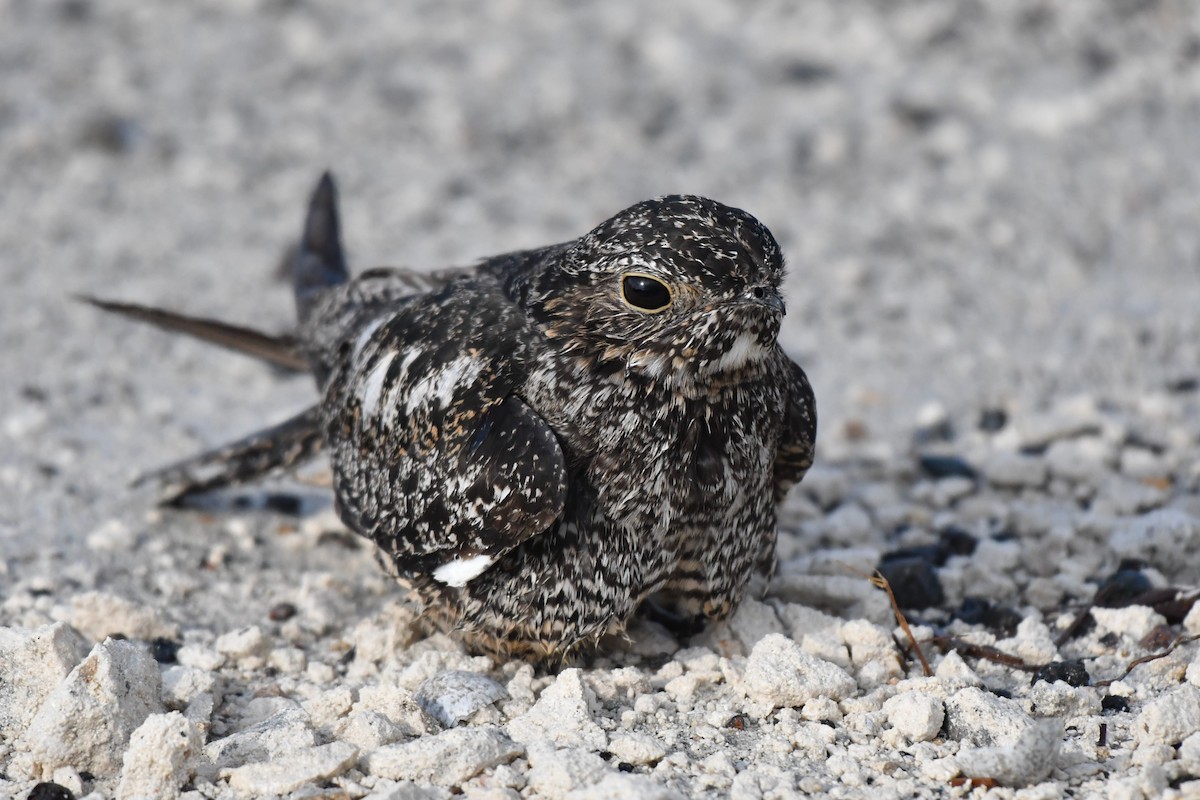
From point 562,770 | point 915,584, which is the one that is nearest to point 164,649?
point 562,770

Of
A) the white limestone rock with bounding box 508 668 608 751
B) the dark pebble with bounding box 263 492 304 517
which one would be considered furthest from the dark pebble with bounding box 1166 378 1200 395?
the dark pebble with bounding box 263 492 304 517

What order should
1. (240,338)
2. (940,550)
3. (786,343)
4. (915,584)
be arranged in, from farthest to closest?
1. (786,343)
2. (240,338)
3. (940,550)
4. (915,584)

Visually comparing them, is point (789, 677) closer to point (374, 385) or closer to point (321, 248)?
point (374, 385)

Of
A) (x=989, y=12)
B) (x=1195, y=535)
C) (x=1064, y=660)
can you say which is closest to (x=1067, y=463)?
(x=1195, y=535)

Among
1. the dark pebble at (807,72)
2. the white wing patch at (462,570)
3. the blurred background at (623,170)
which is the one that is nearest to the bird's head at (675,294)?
the white wing patch at (462,570)

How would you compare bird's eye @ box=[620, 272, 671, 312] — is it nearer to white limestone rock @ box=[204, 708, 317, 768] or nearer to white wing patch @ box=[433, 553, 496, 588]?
white wing patch @ box=[433, 553, 496, 588]

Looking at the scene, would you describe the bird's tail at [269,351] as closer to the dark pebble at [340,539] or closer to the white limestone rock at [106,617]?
the dark pebble at [340,539]
